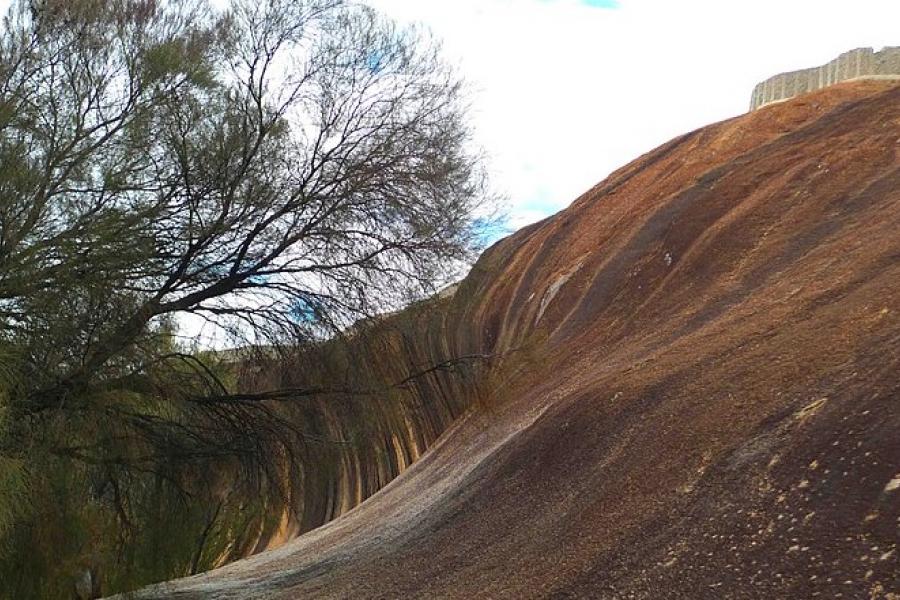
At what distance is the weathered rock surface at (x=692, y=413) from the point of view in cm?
788

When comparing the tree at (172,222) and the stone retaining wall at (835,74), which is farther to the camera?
the stone retaining wall at (835,74)

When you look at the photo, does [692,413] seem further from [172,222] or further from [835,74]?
[835,74]

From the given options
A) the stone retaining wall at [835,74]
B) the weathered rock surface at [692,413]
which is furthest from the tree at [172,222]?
the stone retaining wall at [835,74]

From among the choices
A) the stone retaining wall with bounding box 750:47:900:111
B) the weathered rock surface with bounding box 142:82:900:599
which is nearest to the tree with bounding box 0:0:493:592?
the weathered rock surface with bounding box 142:82:900:599

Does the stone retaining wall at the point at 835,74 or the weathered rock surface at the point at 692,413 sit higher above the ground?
the stone retaining wall at the point at 835,74

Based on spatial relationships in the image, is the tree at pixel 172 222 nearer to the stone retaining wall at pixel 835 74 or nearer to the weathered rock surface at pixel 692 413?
the weathered rock surface at pixel 692 413

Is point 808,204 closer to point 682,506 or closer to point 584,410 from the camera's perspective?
point 584,410

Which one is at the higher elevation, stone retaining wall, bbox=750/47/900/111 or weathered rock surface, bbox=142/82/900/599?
stone retaining wall, bbox=750/47/900/111

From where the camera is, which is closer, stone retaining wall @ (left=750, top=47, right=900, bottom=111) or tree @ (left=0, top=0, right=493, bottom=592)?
tree @ (left=0, top=0, right=493, bottom=592)

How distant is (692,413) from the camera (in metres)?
11.0

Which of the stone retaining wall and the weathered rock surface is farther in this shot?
the stone retaining wall

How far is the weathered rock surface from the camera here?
788 cm

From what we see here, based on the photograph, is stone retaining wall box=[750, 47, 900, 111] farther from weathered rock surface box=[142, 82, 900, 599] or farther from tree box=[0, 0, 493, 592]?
tree box=[0, 0, 493, 592]

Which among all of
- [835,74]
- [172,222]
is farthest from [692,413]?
[835,74]
